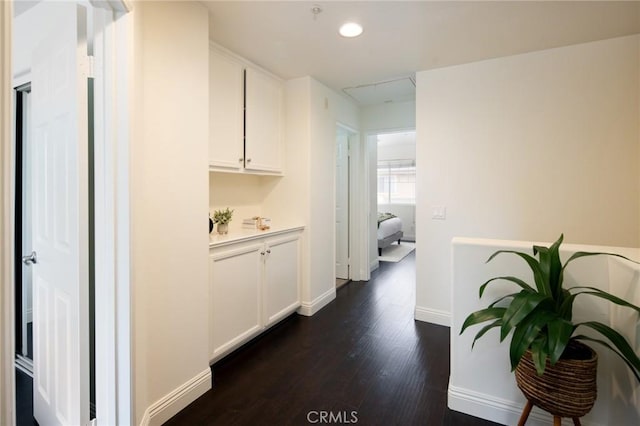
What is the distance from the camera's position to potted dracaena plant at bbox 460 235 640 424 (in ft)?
4.06

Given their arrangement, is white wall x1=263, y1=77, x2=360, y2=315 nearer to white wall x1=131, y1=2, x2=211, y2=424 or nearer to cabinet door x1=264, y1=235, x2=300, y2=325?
cabinet door x1=264, y1=235, x2=300, y2=325

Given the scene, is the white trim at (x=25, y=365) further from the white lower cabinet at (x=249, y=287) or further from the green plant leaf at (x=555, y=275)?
the green plant leaf at (x=555, y=275)

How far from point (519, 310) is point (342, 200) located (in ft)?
10.7

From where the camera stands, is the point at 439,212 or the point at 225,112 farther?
the point at 439,212

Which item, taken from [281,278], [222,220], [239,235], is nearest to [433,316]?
[281,278]

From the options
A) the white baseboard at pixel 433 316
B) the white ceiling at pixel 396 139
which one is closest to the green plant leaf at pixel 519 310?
the white baseboard at pixel 433 316

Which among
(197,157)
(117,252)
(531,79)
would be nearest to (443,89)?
(531,79)

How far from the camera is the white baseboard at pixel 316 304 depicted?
10.8ft

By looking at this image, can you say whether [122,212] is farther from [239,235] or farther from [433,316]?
[433,316]

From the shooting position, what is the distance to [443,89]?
9.80 ft

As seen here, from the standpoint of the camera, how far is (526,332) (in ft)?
4.33

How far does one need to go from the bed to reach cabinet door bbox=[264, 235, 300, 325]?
123 inches

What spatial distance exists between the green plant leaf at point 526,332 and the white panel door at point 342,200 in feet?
10.5

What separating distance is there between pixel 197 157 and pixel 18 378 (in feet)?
6.31
